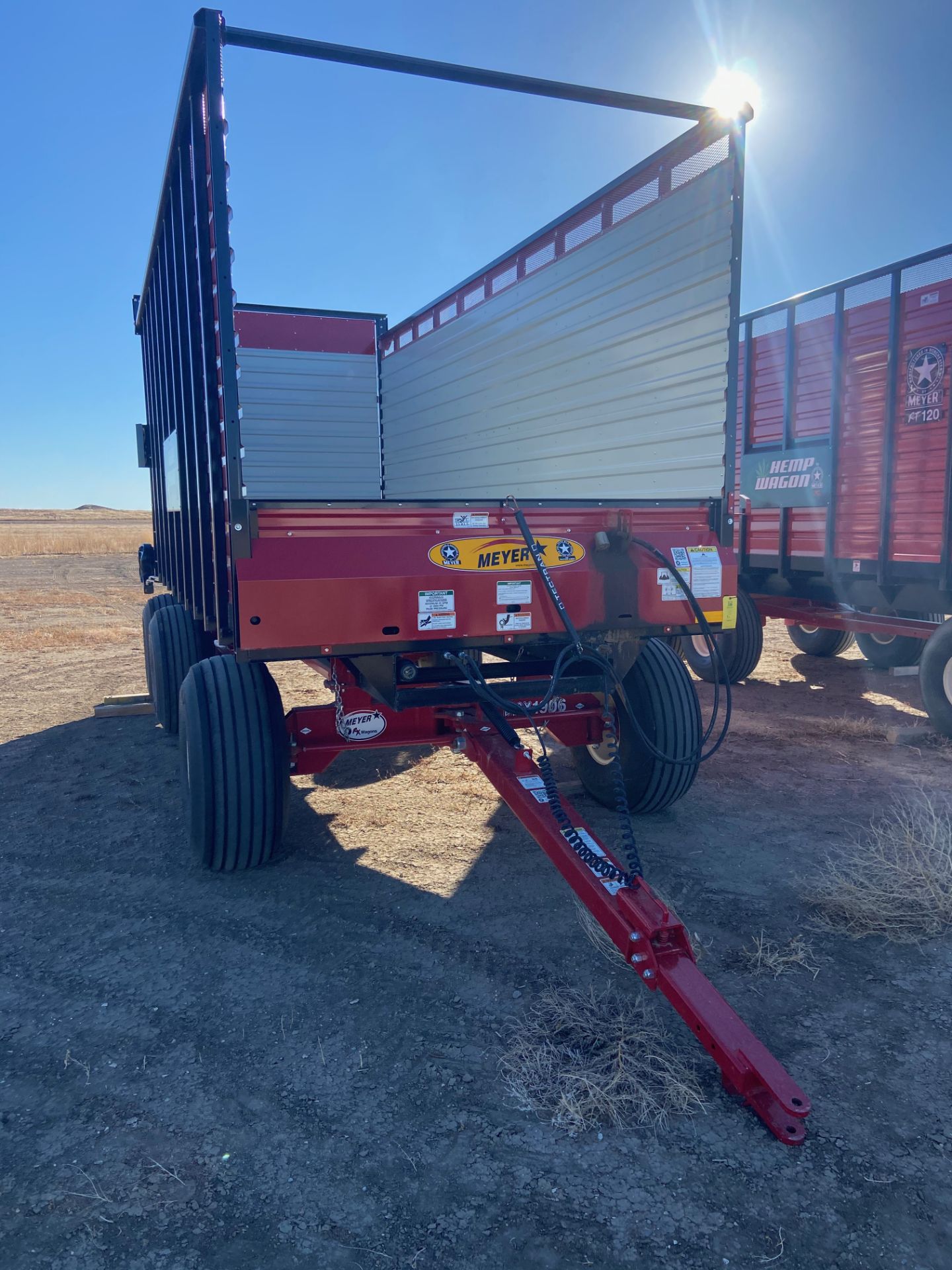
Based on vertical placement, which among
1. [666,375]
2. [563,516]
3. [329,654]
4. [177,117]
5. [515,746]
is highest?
[177,117]

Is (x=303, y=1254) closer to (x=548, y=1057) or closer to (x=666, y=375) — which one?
(x=548, y=1057)

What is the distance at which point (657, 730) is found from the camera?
416 centimetres

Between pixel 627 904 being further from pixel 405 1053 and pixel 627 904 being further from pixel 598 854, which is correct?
pixel 405 1053

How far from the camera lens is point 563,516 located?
3602 millimetres

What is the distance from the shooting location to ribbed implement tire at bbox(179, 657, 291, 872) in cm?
359

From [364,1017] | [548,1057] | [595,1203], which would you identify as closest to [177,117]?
[364,1017]

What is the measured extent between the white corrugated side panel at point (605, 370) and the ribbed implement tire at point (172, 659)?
2.14m

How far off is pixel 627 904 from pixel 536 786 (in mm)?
821

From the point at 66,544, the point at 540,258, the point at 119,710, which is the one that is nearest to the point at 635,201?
the point at 540,258

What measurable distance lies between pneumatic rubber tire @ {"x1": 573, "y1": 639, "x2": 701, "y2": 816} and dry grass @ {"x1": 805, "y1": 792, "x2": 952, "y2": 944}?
784 millimetres

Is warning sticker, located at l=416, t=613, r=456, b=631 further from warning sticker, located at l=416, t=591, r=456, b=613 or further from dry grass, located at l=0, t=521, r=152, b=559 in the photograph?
dry grass, located at l=0, t=521, r=152, b=559

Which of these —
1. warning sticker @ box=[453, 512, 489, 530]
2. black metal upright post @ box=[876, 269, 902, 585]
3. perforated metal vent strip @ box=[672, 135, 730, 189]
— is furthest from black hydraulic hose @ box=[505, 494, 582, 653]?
black metal upright post @ box=[876, 269, 902, 585]

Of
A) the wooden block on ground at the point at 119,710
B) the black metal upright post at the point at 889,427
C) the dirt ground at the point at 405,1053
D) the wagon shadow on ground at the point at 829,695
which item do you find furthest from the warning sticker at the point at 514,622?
the wooden block on ground at the point at 119,710

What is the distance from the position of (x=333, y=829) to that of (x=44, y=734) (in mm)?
3207
